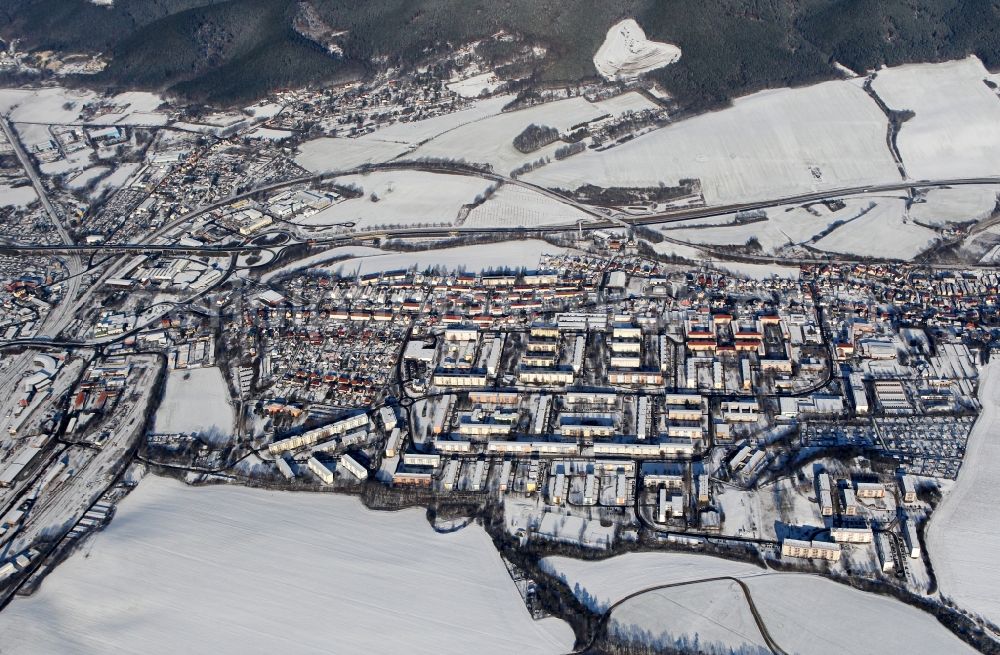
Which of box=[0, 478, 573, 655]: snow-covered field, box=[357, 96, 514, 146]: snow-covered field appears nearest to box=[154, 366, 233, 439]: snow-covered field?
box=[0, 478, 573, 655]: snow-covered field

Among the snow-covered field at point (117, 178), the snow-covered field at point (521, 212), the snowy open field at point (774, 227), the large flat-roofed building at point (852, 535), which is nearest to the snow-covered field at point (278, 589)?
the large flat-roofed building at point (852, 535)

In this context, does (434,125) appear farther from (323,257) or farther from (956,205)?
(956,205)

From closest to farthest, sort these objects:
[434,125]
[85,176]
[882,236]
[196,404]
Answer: [196,404] < [882,236] < [85,176] < [434,125]

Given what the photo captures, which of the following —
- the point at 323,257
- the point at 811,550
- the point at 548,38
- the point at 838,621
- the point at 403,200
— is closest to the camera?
the point at 838,621

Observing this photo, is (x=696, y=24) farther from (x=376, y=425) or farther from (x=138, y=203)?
(x=376, y=425)

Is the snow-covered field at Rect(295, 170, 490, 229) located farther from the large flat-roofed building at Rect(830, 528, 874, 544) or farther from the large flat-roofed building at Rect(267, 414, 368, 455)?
the large flat-roofed building at Rect(830, 528, 874, 544)

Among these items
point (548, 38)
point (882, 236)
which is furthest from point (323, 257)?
point (548, 38)

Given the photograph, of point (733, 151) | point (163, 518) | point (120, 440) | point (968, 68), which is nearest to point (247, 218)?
point (120, 440)
